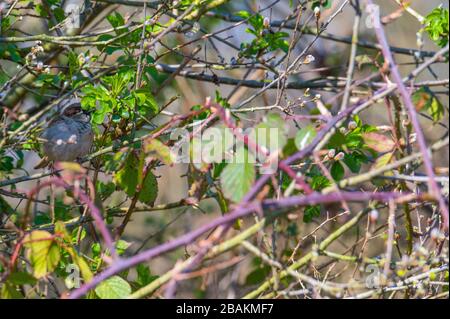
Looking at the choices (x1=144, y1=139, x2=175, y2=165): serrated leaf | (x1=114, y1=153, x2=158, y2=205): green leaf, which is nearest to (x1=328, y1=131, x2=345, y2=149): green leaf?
(x1=144, y1=139, x2=175, y2=165): serrated leaf

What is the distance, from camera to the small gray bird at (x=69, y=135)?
364 centimetres

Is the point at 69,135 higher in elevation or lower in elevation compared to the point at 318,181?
higher

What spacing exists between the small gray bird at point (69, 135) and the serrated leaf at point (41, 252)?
1.67 m

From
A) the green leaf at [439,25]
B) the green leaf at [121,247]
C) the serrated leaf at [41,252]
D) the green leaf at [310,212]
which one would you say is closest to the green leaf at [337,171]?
the green leaf at [310,212]

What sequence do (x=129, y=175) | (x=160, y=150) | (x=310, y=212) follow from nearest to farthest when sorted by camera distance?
(x=160, y=150)
(x=129, y=175)
(x=310, y=212)

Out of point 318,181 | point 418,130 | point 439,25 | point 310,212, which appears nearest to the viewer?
point 418,130

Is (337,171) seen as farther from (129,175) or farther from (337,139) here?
(129,175)

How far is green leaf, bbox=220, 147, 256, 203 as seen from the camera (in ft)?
5.49

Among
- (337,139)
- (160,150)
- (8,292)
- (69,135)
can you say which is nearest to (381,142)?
(337,139)

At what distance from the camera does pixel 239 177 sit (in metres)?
1.70

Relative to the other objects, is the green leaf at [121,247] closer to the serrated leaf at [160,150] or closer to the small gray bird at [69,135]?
the serrated leaf at [160,150]

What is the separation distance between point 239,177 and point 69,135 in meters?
2.35
